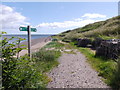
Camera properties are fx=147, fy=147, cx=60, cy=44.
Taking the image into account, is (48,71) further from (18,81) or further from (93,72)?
(18,81)

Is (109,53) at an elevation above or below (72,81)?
above

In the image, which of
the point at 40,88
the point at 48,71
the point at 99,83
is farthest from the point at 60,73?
the point at 40,88

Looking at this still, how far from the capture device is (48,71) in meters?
5.51

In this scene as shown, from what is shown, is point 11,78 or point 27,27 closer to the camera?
point 11,78

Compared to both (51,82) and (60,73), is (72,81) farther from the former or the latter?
(60,73)

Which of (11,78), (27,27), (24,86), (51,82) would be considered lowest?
(51,82)

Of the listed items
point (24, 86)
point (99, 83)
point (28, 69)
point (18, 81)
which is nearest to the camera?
point (18, 81)

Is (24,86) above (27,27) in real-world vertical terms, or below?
below

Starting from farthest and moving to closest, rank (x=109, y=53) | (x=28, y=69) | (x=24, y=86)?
(x=109, y=53)
(x=28, y=69)
(x=24, y=86)

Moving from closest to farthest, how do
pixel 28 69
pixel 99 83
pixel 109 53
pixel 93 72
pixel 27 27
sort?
1. pixel 28 69
2. pixel 99 83
3. pixel 27 27
4. pixel 93 72
5. pixel 109 53

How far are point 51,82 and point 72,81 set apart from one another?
625 mm

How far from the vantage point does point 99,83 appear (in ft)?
13.6

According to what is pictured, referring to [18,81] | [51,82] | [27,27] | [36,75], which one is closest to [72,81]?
[51,82]

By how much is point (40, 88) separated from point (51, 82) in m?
0.96
